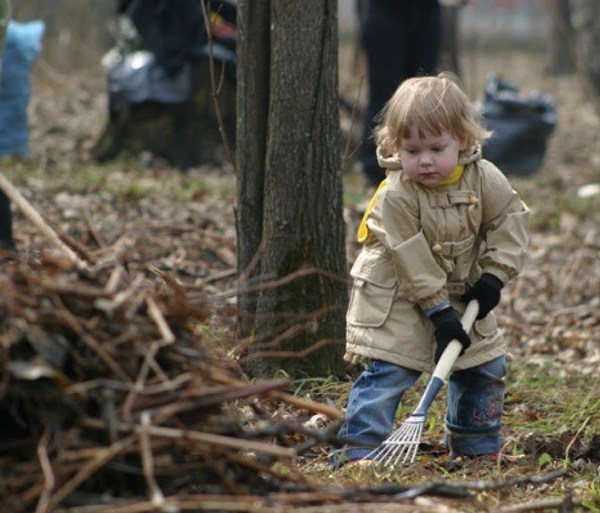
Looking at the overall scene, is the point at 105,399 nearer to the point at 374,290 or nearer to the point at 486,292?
the point at 374,290

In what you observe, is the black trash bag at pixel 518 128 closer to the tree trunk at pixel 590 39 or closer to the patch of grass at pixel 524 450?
the tree trunk at pixel 590 39

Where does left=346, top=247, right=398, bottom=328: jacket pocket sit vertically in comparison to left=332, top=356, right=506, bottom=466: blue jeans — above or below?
above

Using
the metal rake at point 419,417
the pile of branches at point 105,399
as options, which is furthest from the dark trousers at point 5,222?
the pile of branches at point 105,399

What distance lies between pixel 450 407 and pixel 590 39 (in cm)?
1220

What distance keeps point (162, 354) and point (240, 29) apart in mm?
2240

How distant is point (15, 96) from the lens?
9062 mm

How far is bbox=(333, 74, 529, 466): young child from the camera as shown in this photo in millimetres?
3896

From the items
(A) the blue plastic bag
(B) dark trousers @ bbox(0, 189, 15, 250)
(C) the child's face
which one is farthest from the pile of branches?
(A) the blue plastic bag

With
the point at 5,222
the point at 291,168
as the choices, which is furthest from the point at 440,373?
the point at 5,222

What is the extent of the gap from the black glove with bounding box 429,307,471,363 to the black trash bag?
7002 mm

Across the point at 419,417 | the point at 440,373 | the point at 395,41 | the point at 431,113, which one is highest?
the point at 395,41

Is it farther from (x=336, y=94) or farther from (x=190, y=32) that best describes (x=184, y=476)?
(x=190, y=32)

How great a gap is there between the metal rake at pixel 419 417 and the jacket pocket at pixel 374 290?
0.90ft

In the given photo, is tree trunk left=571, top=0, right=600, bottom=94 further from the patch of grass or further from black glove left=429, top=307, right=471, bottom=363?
black glove left=429, top=307, right=471, bottom=363
